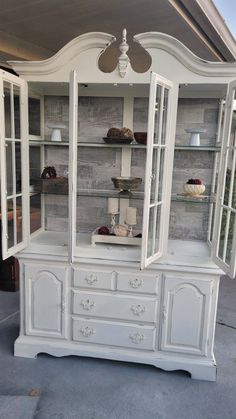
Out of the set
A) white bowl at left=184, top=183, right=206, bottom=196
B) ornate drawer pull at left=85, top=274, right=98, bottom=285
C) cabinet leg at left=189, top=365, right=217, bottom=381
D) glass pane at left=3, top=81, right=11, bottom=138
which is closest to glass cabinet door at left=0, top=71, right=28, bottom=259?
glass pane at left=3, top=81, right=11, bottom=138

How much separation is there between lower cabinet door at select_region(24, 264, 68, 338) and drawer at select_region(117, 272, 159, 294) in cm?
38

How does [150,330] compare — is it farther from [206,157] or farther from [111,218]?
[206,157]

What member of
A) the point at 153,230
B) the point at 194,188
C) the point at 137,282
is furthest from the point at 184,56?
the point at 137,282

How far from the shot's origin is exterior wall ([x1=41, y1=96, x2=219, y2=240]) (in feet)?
8.11

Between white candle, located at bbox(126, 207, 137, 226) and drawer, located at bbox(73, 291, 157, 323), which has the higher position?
white candle, located at bbox(126, 207, 137, 226)

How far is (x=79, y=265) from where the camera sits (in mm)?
2277

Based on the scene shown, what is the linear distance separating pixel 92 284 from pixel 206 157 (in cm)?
122

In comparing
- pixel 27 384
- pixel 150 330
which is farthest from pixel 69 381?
pixel 150 330

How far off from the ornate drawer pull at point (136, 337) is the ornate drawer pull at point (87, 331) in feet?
0.88

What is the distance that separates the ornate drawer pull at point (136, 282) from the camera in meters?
2.24

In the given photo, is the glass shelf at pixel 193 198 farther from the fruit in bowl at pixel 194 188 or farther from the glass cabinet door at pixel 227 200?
the glass cabinet door at pixel 227 200

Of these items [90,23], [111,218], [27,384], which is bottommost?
[27,384]

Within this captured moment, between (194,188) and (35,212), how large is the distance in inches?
46.9

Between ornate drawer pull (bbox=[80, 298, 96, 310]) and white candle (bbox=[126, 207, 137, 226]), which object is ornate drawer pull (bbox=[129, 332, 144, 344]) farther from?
white candle (bbox=[126, 207, 137, 226])
